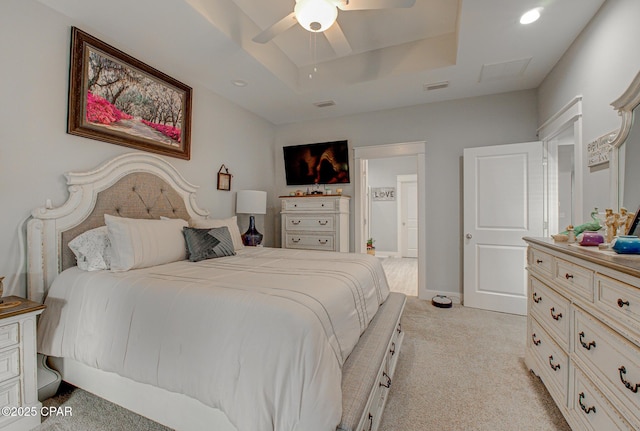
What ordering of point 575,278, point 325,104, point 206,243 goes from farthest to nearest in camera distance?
point 325,104, point 206,243, point 575,278

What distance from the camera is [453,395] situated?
1765 mm

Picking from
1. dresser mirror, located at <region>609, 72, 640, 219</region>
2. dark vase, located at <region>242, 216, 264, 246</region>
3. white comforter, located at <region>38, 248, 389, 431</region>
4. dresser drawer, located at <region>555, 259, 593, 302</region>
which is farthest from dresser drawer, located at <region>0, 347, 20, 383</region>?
dresser mirror, located at <region>609, 72, 640, 219</region>

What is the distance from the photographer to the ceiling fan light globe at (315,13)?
1.70 metres

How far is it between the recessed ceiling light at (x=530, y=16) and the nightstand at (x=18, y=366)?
150 inches

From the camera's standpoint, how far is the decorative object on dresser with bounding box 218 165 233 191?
3.51 meters

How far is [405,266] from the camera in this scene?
6223 millimetres

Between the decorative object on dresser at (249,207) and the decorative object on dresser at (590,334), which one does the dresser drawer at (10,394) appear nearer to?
the decorative object on dresser at (249,207)

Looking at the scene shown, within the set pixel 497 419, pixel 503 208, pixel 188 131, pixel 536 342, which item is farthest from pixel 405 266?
pixel 188 131

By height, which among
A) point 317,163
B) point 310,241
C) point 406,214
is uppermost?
point 317,163

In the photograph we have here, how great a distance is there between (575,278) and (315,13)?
2088 millimetres

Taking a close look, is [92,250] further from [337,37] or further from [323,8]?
[337,37]

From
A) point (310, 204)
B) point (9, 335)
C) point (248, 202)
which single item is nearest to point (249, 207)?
point (248, 202)

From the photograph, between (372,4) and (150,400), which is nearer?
(150,400)

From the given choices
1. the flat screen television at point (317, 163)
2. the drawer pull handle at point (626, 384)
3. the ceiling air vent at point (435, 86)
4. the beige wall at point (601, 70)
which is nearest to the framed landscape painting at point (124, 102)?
the flat screen television at point (317, 163)
